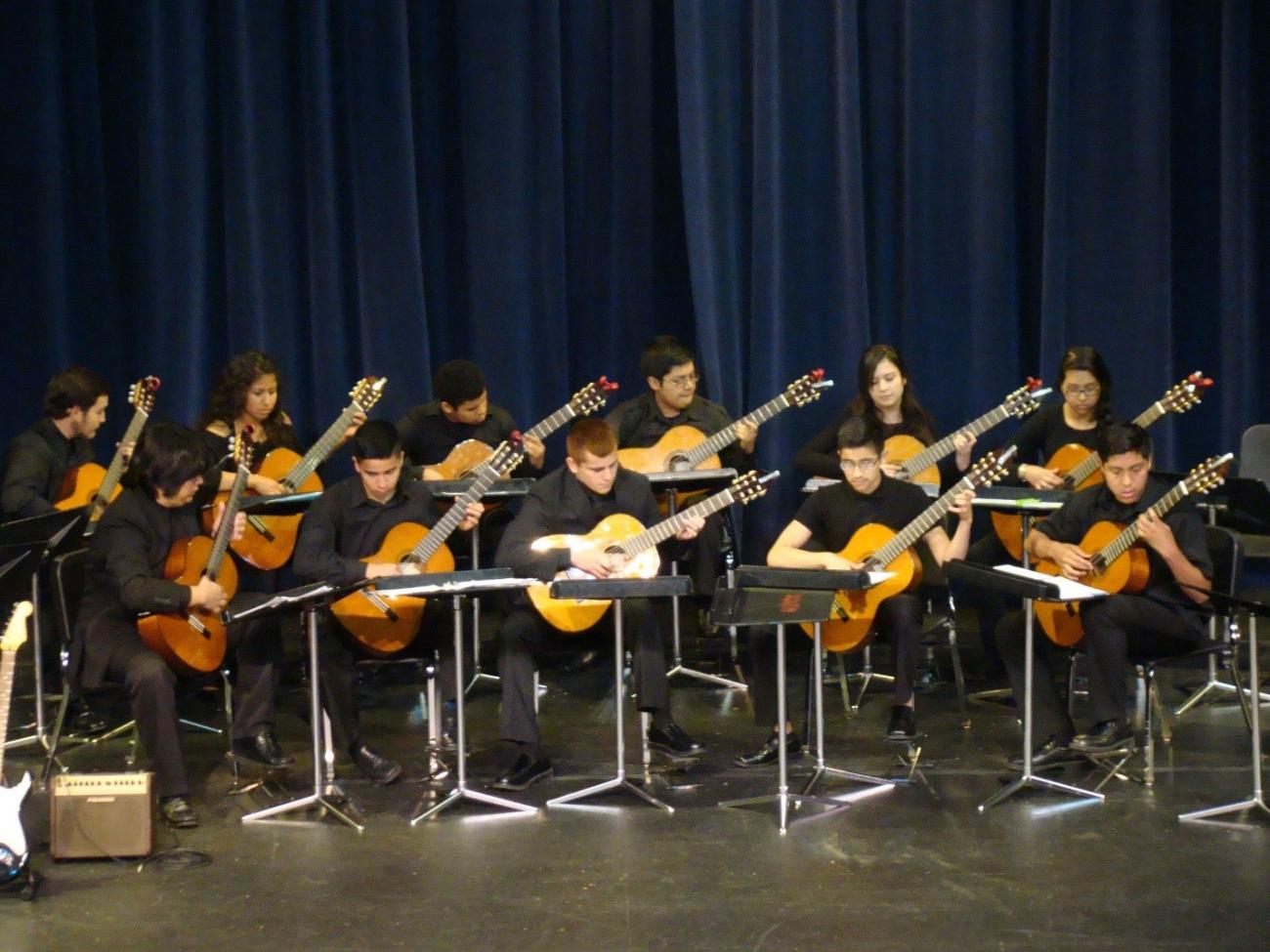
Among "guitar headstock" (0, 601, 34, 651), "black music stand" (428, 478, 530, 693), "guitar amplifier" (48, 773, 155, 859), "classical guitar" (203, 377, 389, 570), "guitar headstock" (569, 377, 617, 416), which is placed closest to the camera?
"guitar headstock" (0, 601, 34, 651)

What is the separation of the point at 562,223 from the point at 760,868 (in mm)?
4369

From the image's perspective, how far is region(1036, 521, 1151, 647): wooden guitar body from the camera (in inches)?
242

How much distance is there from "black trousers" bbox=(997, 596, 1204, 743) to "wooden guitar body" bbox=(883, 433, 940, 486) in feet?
4.12

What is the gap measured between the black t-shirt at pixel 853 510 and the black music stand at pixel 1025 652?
0.59 meters

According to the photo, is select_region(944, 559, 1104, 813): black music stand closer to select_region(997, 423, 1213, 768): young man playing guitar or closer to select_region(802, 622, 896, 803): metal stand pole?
select_region(997, 423, 1213, 768): young man playing guitar

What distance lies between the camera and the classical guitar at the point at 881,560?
6.19m

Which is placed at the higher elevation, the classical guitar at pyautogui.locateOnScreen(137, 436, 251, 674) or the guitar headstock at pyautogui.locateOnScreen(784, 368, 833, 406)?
the guitar headstock at pyautogui.locateOnScreen(784, 368, 833, 406)

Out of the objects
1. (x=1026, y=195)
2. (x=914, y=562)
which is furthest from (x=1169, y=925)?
(x=1026, y=195)

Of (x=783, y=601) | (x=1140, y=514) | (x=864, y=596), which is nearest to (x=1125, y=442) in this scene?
(x=1140, y=514)

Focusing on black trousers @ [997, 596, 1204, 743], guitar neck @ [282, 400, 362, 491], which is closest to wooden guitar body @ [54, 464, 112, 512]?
guitar neck @ [282, 400, 362, 491]

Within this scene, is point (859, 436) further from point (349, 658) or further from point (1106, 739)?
point (349, 658)

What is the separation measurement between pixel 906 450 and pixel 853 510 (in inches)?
43.7

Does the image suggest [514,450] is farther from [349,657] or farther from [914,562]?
[914,562]

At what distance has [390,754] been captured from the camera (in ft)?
21.3
